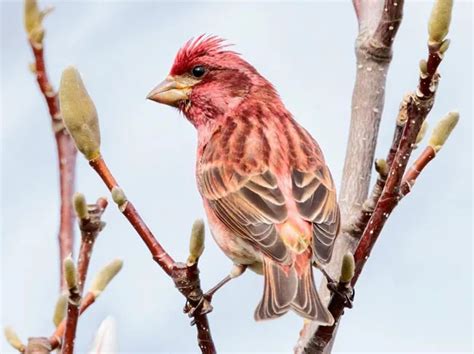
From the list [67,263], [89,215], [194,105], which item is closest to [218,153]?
[194,105]

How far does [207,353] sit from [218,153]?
7.33ft

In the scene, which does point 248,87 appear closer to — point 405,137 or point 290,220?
point 290,220

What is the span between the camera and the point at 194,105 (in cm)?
688

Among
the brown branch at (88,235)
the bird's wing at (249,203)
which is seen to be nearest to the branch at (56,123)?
the brown branch at (88,235)

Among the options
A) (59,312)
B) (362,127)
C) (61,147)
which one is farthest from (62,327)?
(362,127)

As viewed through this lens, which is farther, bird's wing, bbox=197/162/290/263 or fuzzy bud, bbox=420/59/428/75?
bird's wing, bbox=197/162/290/263

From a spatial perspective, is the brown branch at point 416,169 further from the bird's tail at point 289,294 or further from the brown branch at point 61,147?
the brown branch at point 61,147

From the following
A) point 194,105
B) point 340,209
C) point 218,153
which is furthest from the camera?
point 194,105

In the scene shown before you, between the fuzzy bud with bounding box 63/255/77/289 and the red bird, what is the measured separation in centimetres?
125

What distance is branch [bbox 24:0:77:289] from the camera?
15.7 feet

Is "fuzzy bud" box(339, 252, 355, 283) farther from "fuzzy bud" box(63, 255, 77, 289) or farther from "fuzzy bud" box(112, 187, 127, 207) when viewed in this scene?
"fuzzy bud" box(63, 255, 77, 289)

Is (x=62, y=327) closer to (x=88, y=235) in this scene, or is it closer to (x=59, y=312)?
(x=59, y=312)

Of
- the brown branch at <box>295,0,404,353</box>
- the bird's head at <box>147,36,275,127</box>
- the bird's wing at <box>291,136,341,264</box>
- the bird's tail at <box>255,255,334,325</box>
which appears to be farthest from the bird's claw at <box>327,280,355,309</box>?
the bird's head at <box>147,36,275,127</box>

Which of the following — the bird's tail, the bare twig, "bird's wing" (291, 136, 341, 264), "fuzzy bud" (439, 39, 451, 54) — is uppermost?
"fuzzy bud" (439, 39, 451, 54)
